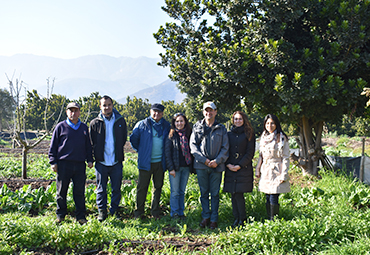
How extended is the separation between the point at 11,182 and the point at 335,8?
9.03 meters

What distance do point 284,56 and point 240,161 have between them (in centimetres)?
342

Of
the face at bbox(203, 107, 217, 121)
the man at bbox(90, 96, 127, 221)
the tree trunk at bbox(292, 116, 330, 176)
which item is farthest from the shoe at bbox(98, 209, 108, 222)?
the tree trunk at bbox(292, 116, 330, 176)

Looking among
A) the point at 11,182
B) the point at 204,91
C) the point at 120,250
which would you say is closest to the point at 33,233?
the point at 120,250

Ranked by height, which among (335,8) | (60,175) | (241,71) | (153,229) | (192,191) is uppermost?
(335,8)

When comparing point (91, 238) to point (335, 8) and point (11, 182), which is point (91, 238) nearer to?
point (11, 182)

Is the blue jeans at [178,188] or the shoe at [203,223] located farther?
the blue jeans at [178,188]

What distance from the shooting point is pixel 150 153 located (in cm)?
459

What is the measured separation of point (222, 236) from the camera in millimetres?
3475

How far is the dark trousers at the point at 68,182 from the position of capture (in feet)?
14.2

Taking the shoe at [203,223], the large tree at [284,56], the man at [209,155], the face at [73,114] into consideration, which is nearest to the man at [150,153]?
the man at [209,155]

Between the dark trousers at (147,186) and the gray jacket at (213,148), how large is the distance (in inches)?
29.9

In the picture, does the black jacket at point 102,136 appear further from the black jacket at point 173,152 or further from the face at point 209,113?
the face at point 209,113

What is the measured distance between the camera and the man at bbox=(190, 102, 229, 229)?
4234mm

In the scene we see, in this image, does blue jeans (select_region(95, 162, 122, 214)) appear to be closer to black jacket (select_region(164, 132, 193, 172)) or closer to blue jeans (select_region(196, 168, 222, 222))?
black jacket (select_region(164, 132, 193, 172))
